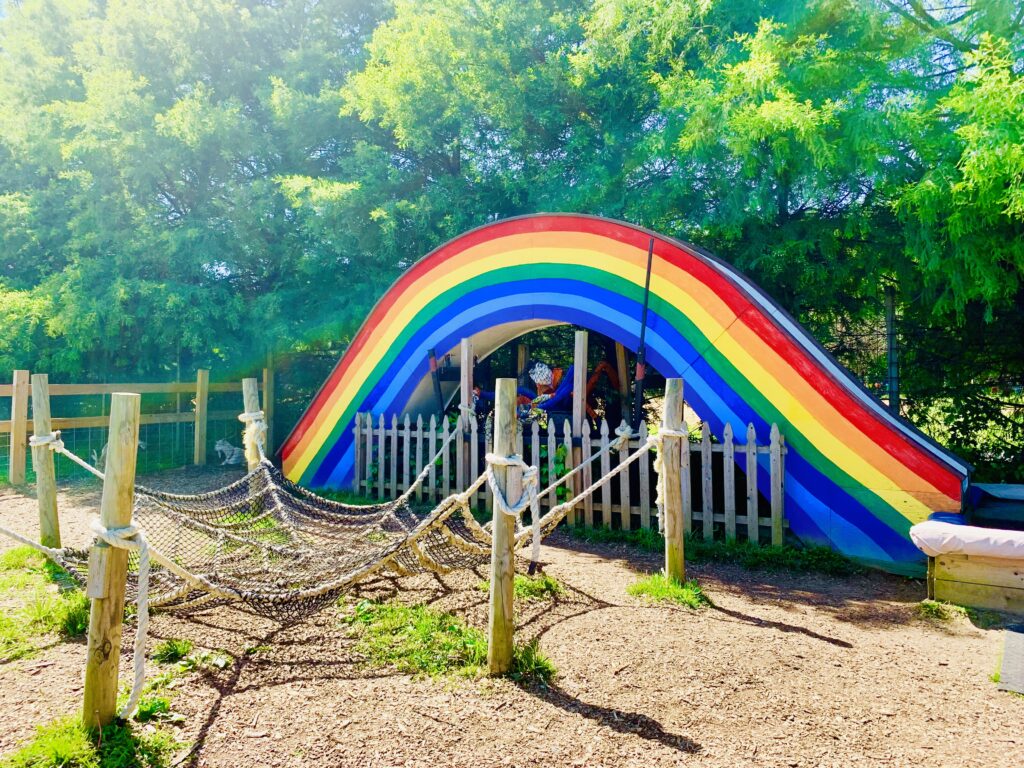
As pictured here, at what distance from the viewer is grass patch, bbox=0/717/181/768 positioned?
8.50 ft

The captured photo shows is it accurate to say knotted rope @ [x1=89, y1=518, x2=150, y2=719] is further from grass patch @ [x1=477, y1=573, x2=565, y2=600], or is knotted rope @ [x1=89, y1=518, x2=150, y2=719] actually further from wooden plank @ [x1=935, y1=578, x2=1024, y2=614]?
wooden plank @ [x1=935, y1=578, x2=1024, y2=614]

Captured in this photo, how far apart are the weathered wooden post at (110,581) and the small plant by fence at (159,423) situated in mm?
8154

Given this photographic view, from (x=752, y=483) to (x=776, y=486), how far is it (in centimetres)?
21

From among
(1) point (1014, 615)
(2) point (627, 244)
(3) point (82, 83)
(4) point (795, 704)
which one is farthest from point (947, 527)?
(3) point (82, 83)

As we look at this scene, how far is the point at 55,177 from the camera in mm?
12633

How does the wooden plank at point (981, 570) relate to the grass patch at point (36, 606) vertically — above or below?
above

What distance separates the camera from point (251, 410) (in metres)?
5.86

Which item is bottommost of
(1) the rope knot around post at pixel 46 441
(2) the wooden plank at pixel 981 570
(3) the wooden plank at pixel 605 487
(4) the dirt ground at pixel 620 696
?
(4) the dirt ground at pixel 620 696

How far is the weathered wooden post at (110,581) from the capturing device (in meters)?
2.75

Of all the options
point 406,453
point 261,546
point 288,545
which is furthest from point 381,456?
point 261,546

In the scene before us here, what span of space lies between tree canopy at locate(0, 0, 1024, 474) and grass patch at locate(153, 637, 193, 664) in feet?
20.3

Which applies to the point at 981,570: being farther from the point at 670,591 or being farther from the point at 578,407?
the point at 578,407

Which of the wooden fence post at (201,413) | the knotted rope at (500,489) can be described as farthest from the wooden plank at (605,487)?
the wooden fence post at (201,413)

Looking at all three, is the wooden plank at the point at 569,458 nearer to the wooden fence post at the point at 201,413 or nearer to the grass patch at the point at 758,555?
the grass patch at the point at 758,555
